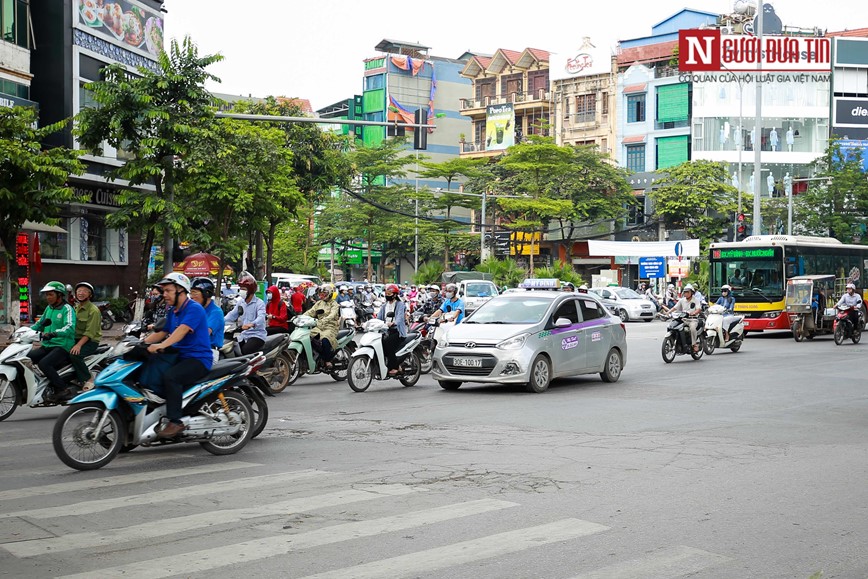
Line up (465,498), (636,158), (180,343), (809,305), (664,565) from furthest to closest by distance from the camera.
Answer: (636,158), (809,305), (180,343), (465,498), (664,565)

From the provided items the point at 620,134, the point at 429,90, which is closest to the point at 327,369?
the point at 620,134

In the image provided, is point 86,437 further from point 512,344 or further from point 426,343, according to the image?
point 426,343

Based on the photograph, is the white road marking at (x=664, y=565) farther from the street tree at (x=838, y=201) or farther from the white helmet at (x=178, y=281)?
the street tree at (x=838, y=201)

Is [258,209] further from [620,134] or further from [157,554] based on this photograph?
[620,134]

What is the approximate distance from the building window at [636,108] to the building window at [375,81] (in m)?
25.5

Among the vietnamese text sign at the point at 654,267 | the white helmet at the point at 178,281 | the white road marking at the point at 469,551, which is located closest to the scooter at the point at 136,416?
the white helmet at the point at 178,281

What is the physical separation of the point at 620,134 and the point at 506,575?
6550 centimetres

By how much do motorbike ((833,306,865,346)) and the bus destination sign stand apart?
368 centimetres

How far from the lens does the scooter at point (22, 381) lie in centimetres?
1216

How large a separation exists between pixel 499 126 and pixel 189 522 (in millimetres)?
71109

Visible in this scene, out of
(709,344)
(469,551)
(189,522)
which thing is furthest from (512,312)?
(469,551)

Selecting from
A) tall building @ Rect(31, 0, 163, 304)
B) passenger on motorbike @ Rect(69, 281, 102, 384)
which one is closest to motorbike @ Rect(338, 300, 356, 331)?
passenger on motorbike @ Rect(69, 281, 102, 384)

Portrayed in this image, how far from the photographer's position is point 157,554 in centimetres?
574

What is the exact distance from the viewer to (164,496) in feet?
24.3
